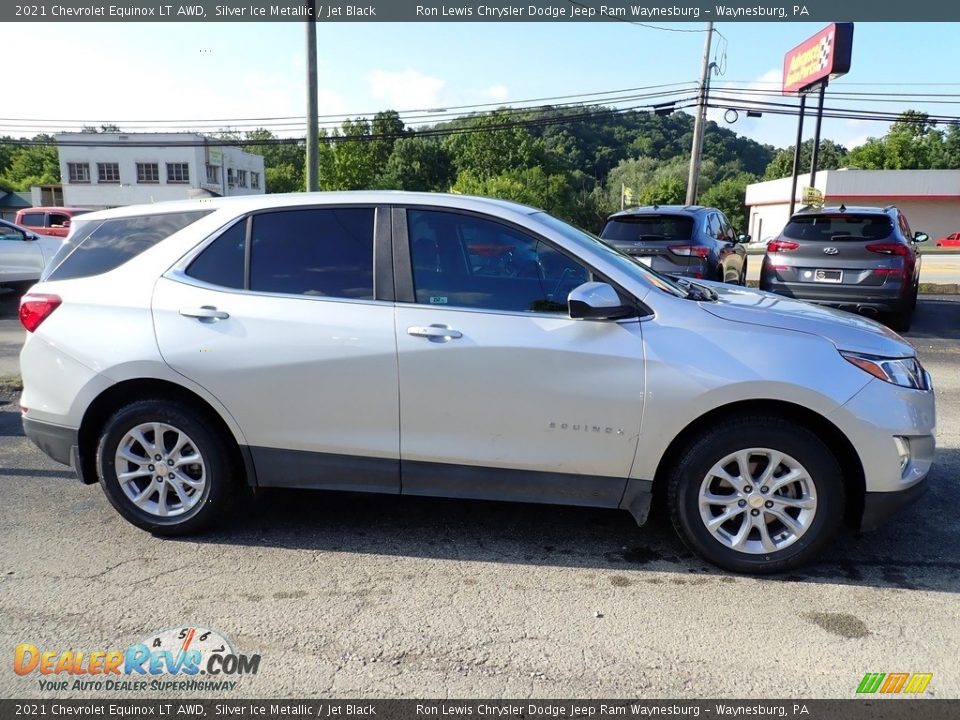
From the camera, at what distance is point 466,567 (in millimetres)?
3627

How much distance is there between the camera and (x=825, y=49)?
3191 centimetres

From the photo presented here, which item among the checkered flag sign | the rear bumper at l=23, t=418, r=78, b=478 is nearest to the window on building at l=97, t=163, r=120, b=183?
the checkered flag sign

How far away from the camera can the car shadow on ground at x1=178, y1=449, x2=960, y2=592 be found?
11.8 ft

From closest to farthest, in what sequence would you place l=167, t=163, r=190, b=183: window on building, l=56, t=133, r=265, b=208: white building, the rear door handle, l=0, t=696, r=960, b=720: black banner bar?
l=0, t=696, r=960, b=720: black banner bar, the rear door handle, l=56, t=133, r=265, b=208: white building, l=167, t=163, r=190, b=183: window on building

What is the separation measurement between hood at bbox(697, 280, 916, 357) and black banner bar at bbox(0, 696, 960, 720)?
155cm

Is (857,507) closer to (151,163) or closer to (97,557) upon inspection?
(97,557)

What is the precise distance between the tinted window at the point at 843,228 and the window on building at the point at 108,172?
62.1m

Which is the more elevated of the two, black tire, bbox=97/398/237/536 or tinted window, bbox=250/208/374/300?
tinted window, bbox=250/208/374/300

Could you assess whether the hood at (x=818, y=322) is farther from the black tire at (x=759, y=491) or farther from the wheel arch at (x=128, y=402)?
the wheel arch at (x=128, y=402)

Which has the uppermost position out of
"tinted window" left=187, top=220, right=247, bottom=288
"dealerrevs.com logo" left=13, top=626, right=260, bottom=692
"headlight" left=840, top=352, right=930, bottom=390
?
"tinted window" left=187, top=220, right=247, bottom=288

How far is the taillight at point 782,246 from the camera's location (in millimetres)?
9805

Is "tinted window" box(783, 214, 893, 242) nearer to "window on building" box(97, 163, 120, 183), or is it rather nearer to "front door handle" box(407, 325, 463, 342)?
"front door handle" box(407, 325, 463, 342)

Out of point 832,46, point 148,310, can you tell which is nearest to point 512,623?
point 148,310

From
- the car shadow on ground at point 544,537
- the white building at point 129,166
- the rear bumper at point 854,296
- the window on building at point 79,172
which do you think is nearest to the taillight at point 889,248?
the rear bumper at point 854,296
